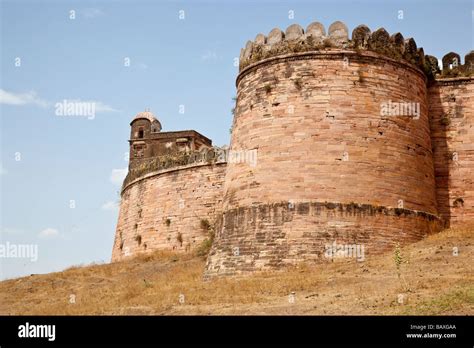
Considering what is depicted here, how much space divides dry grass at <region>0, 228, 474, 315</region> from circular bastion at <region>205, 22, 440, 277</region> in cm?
81

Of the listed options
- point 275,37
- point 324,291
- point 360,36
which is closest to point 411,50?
point 360,36

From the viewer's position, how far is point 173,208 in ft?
97.1

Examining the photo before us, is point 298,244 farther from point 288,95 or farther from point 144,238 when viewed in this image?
point 144,238

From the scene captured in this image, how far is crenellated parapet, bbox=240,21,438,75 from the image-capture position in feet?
62.7

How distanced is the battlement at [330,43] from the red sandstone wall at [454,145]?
1.52 m

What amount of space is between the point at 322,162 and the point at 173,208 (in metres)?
12.9

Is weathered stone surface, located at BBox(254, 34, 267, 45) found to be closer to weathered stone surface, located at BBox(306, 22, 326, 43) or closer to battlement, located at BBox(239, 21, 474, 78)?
battlement, located at BBox(239, 21, 474, 78)

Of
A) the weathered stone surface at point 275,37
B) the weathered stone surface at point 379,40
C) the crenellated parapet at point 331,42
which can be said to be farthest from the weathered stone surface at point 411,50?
the weathered stone surface at point 275,37

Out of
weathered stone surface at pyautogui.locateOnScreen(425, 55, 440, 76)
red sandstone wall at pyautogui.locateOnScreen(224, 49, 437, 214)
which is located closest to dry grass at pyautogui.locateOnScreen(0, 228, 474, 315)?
red sandstone wall at pyautogui.locateOnScreen(224, 49, 437, 214)

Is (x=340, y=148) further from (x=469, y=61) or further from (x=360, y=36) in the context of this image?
(x=469, y=61)

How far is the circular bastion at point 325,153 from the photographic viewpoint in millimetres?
17594
